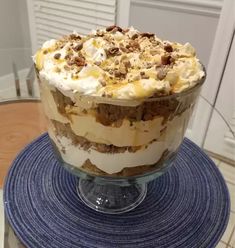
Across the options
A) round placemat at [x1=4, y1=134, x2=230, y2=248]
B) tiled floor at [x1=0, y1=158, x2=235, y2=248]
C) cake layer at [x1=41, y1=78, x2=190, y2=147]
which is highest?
cake layer at [x1=41, y1=78, x2=190, y2=147]

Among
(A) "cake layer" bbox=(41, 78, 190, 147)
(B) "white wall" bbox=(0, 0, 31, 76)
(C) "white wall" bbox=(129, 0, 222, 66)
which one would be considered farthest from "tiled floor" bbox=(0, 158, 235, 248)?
(B) "white wall" bbox=(0, 0, 31, 76)

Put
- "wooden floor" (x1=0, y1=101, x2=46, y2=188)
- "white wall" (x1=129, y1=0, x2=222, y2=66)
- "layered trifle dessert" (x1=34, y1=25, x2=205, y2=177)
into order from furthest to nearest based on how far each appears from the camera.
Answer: "white wall" (x1=129, y1=0, x2=222, y2=66) < "wooden floor" (x1=0, y1=101, x2=46, y2=188) < "layered trifle dessert" (x1=34, y1=25, x2=205, y2=177)

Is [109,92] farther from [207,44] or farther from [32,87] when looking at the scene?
[207,44]

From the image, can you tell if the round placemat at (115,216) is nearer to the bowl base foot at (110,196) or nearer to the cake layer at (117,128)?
the bowl base foot at (110,196)

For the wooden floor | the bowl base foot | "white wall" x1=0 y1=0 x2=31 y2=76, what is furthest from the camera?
"white wall" x1=0 y1=0 x2=31 y2=76

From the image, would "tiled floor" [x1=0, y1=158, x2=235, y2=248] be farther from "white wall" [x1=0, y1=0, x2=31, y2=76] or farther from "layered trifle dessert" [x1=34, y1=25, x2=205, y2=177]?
"white wall" [x1=0, y1=0, x2=31, y2=76]

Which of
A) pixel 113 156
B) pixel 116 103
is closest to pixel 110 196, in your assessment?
pixel 113 156
